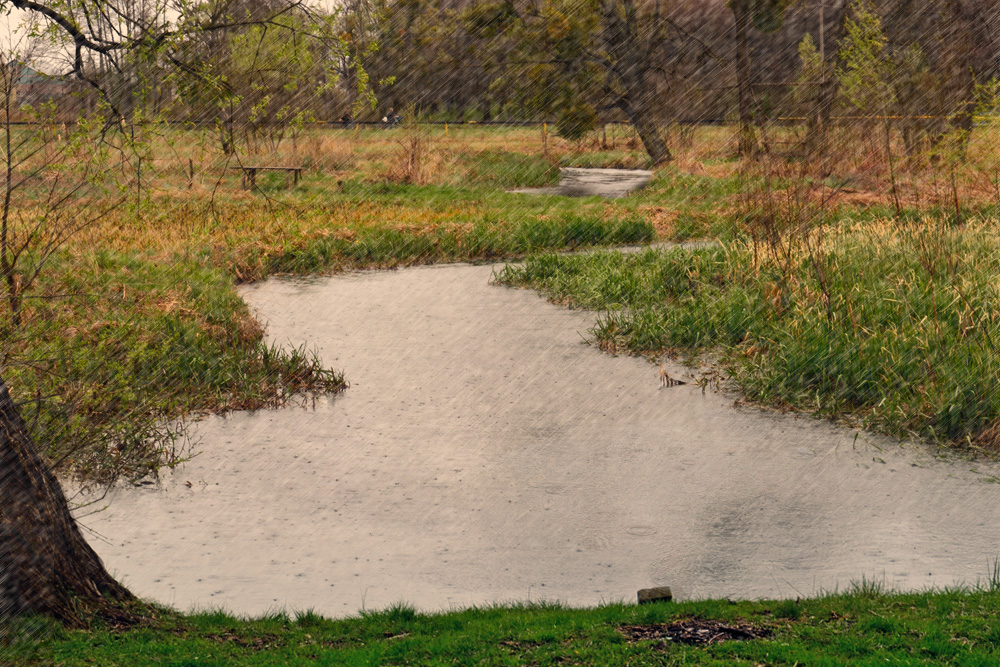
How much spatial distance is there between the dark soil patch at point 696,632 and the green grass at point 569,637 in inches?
0.6

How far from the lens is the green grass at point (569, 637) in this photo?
449 cm

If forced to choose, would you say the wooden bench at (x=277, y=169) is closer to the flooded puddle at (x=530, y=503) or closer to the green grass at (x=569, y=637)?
the flooded puddle at (x=530, y=503)

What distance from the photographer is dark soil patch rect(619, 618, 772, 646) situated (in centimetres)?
477

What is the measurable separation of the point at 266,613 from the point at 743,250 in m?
9.96

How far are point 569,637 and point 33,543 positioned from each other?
250cm

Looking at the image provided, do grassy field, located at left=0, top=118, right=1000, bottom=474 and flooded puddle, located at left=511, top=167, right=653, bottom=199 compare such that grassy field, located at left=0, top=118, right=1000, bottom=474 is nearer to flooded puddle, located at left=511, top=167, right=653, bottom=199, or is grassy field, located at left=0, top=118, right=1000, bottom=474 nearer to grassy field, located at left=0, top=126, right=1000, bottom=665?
grassy field, located at left=0, top=126, right=1000, bottom=665

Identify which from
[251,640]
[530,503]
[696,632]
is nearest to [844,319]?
[530,503]

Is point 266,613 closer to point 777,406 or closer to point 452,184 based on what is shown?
point 777,406

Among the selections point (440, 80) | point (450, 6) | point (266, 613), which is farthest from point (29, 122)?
point (440, 80)

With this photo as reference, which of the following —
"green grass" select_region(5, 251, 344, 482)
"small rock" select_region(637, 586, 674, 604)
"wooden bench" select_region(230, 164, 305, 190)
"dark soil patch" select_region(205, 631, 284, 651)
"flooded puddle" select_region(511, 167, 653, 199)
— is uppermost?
"wooden bench" select_region(230, 164, 305, 190)

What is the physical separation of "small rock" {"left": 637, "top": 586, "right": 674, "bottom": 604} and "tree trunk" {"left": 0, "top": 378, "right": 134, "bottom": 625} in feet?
8.86

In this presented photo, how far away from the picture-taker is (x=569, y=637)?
4.82 metres

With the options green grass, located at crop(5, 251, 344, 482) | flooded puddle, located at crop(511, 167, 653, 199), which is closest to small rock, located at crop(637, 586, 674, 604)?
green grass, located at crop(5, 251, 344, 482)

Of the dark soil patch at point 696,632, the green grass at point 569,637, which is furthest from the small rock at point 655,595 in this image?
the dark soil patch at point 696,632
